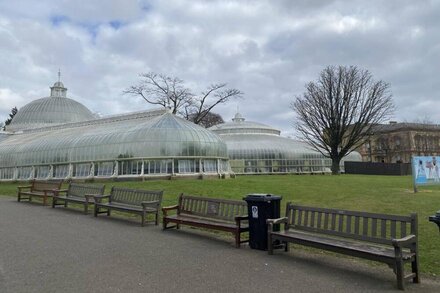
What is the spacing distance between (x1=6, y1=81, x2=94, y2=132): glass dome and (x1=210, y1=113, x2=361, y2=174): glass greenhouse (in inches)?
843

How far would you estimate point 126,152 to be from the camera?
29.9 meters

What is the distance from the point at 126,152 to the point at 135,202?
18425 millimetres

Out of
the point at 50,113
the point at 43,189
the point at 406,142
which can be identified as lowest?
the point at 43,189

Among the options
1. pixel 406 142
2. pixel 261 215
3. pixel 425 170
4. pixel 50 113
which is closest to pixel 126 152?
pixel 425 170

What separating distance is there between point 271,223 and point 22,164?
34997mm

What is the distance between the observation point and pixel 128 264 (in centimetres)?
666

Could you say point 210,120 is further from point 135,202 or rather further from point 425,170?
point 135,202

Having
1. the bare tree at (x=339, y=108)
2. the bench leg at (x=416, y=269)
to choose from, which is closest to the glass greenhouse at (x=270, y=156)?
the bare tree at (x=339, y=108)

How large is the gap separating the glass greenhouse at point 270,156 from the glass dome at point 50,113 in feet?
70.3

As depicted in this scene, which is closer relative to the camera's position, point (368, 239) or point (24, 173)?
point (368, 239)

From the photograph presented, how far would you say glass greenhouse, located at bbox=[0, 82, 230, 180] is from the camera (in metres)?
29.7

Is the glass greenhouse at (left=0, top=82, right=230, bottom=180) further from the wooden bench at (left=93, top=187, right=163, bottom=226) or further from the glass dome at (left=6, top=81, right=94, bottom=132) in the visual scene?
the wooden bench at (left=93, top=187, right=163, bottom=226)

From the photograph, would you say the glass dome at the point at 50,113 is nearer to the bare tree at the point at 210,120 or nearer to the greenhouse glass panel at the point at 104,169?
the bare tree at the point at 210,120

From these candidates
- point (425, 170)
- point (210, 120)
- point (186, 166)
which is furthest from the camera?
point (210, 120)
